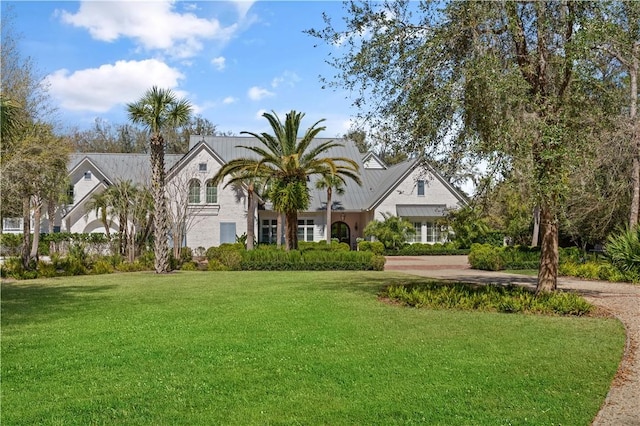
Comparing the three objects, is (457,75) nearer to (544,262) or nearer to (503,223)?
(544,262)

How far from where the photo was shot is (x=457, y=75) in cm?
1264

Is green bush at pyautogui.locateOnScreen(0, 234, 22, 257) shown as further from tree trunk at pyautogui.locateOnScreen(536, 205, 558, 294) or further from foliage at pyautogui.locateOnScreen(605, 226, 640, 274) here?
foliage at pyautogui.locateOnScreen(605, 226, 640, 274)

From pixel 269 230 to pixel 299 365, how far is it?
3326cm

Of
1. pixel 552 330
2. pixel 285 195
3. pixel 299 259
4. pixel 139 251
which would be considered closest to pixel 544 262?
pixel 552 330

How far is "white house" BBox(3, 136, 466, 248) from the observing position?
37.7m

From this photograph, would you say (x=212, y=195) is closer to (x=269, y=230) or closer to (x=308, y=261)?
(x=269, y=230)

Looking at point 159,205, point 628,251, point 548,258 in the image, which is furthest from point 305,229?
point 548,258

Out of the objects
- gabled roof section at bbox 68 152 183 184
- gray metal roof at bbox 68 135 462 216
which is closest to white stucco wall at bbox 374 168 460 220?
gray metal roof at bbox 68 135 462 216

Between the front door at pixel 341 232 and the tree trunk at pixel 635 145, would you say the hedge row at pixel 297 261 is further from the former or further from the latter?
the front door at pixel 341 232

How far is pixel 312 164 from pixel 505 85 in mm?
18942

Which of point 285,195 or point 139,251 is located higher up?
point 285,195

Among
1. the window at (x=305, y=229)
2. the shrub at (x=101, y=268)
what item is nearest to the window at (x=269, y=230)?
the window at (x=305, y=229)

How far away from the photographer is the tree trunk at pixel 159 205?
954 inches

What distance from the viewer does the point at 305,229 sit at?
40344 millimetres
